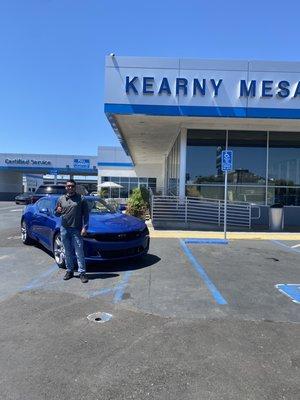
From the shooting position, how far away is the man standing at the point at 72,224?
7.24 metres

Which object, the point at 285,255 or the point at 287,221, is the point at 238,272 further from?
the point at 287,221

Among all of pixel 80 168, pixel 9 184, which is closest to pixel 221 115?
pixel 80 168

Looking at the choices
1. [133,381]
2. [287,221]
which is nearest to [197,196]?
[287,221]

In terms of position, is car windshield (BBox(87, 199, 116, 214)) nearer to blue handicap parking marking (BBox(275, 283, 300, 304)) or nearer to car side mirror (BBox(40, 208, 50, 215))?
car side mirror (BBox(40, 208, 50, 215))

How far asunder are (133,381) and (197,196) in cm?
1331

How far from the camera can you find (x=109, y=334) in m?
4.65

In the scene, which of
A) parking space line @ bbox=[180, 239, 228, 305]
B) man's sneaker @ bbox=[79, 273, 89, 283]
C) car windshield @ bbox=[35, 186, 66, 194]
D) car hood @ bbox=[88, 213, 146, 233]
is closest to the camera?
parking space line @ bbox=[180, 239, 228, 305]

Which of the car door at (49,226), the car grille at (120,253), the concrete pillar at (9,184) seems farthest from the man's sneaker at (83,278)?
the concrete pillar at (9,184)

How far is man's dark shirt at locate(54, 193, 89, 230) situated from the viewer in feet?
23.8

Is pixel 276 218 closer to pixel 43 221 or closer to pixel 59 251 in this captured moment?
pixel 43 221

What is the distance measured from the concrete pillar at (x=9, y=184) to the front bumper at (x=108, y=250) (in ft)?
170

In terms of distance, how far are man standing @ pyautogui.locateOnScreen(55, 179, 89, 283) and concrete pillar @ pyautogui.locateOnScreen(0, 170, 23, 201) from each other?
51.9 metres

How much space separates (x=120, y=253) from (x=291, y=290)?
315cm

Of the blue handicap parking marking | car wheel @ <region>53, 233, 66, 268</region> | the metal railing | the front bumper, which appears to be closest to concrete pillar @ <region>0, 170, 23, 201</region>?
the metal railing
